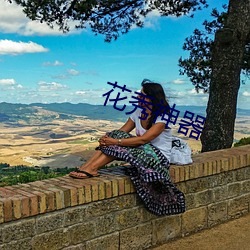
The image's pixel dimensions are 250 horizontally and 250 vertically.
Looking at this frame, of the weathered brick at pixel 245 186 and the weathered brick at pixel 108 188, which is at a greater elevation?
the weathered brick at pixel 108 188

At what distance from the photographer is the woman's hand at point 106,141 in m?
3.39

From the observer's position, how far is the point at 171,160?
12.6 feet

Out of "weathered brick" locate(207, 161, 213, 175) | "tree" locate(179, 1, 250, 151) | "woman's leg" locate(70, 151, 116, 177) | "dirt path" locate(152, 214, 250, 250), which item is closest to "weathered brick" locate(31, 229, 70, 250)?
"woman's leg" locate(70, 151, 116, 177)

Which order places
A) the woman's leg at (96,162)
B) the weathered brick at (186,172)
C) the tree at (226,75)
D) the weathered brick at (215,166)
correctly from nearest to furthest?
the woman's leg at (96,162), the weathered brick at (186,172), the weathered brick at (215,166), the tree at (226,75)

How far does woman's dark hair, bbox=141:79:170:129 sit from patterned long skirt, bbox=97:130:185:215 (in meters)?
0.25

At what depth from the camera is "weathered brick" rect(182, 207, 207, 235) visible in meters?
3.82

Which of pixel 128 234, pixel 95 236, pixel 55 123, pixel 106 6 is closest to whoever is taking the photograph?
pixel 95 236

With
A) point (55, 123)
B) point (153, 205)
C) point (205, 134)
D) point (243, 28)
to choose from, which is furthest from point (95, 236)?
point (55, 123)

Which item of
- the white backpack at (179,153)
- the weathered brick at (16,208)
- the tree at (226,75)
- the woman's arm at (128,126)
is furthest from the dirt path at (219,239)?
the tree at (226,75)

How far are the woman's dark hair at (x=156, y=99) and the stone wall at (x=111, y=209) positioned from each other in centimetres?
51

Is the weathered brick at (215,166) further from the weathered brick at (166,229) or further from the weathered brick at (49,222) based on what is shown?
the weathered brick at (49,222)

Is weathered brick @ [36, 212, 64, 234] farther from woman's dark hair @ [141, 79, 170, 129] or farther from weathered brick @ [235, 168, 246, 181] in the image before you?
weathered brick @ [235, 168, 246, 181]

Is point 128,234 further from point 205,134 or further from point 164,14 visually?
point 164,14

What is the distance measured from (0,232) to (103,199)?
803 millimetres
